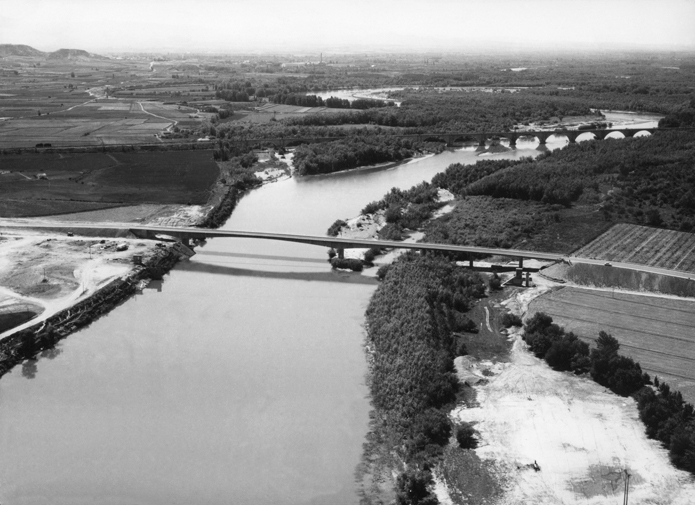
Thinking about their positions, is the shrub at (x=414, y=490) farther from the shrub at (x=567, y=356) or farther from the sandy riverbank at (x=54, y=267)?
the sandy riverbank at (x=54, y=267)

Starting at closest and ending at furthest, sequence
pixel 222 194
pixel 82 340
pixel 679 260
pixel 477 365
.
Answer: pixel 477 365, pixel 82 340, pixel 679 260, pixel 222 194

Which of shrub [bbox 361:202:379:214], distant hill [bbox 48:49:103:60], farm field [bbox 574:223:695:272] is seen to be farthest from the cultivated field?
distant hill [bbox 48:49:103:60]

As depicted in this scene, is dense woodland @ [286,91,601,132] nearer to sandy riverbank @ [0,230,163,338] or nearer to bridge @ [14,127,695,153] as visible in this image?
bridge @ [14,127,695,153]

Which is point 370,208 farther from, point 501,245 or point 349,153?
point 349,153

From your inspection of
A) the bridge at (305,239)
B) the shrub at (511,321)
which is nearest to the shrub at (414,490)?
the shrub at (511,321)

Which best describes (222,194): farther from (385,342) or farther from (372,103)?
(372,103)

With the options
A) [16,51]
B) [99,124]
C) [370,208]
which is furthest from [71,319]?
[16,51]

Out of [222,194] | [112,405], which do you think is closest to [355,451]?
[112,405]
